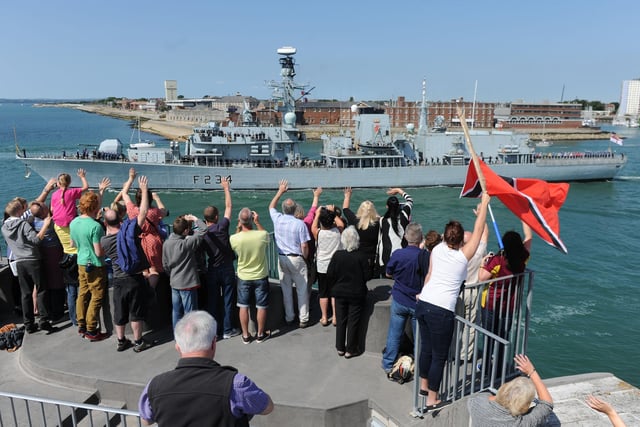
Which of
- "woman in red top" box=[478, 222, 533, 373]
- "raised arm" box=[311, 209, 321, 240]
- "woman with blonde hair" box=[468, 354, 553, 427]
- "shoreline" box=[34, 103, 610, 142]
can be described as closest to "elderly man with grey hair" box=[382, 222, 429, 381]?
"woman in red top" box=[478, 222, 533, 373]

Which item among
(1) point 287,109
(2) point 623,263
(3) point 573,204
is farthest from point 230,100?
(2) point 623,263

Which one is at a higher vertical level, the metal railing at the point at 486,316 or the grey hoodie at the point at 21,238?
the grey hoodie at the point at 21,238

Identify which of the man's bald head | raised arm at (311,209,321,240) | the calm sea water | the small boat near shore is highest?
the man's bald head

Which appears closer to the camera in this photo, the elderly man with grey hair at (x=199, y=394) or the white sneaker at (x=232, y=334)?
the elderly man with grey hair at (x=199, y=394)

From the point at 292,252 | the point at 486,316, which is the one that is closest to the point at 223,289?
the point at 292,252

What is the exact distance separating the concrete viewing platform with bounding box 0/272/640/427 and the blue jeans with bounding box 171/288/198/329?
447 mm

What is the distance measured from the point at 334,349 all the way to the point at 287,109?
38.0m

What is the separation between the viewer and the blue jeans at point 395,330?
4.58 metres

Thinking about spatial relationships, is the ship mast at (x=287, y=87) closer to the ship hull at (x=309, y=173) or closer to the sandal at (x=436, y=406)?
the ship hull at (x=309, y=173)

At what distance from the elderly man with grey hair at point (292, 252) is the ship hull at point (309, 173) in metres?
31.5

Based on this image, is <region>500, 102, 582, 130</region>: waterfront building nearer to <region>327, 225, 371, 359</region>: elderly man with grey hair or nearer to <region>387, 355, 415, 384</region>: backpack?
<region>327, 225, 371, 359</region>: elderly man with grey hair

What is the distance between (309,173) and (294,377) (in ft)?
109

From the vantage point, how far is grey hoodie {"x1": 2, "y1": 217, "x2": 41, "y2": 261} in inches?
207

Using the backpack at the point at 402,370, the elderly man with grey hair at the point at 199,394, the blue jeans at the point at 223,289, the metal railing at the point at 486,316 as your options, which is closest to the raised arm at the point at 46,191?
the blue jeans at the point at 223,289
